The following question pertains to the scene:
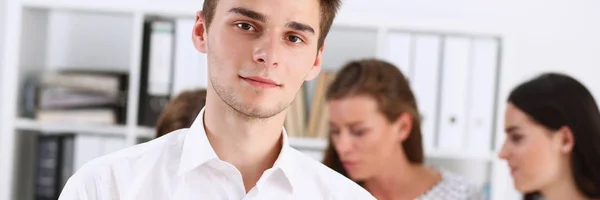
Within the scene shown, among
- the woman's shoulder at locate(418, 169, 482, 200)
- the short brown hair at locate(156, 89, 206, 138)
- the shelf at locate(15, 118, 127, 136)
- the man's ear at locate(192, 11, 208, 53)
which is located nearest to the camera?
the man's ear at locate(192, 11, 208, 53)

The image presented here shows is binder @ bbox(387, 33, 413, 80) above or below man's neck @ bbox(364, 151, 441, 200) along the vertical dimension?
above

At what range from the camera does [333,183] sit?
1319 mm

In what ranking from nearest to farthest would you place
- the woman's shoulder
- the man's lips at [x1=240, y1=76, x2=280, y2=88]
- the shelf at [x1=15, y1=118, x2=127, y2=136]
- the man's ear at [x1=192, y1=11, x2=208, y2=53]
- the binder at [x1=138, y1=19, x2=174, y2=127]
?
the man's lips at [x1=240, y1=76, x2=280, y2=88] → the man's ear at [x1=192, y1=11, x2=208, y2=53] → the woman's shoulder → the binder at [x1=138, y1=19, x2=174, y2=127] → the shelf at [x1=15, y1=118, x2=127, y2=136]

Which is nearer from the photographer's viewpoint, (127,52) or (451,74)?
(451,74)

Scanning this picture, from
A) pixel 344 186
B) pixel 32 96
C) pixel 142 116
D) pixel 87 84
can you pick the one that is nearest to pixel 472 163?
pixel 142 116

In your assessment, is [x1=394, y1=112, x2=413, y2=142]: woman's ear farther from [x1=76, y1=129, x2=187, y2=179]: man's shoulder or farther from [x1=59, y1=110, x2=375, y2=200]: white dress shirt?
[x1=76, y1=129, x2=187, y2=179]: man's shoulder

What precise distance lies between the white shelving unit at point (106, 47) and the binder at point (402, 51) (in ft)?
0.10

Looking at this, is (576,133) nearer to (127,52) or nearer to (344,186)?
(344,186)

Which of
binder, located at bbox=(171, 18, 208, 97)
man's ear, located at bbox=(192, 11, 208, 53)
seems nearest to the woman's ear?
binder, located at bbox=(171, 18, 208, 97)

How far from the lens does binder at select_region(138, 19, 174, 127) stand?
298 centimetres

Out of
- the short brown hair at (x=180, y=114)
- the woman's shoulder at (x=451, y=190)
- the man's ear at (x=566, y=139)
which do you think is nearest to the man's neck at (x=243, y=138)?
the short brown hair at (x=180, y=114)

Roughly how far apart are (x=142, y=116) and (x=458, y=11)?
1275mm

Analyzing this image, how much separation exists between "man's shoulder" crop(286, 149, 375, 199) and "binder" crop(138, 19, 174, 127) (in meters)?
1.71

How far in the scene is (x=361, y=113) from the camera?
2266 millimetres
